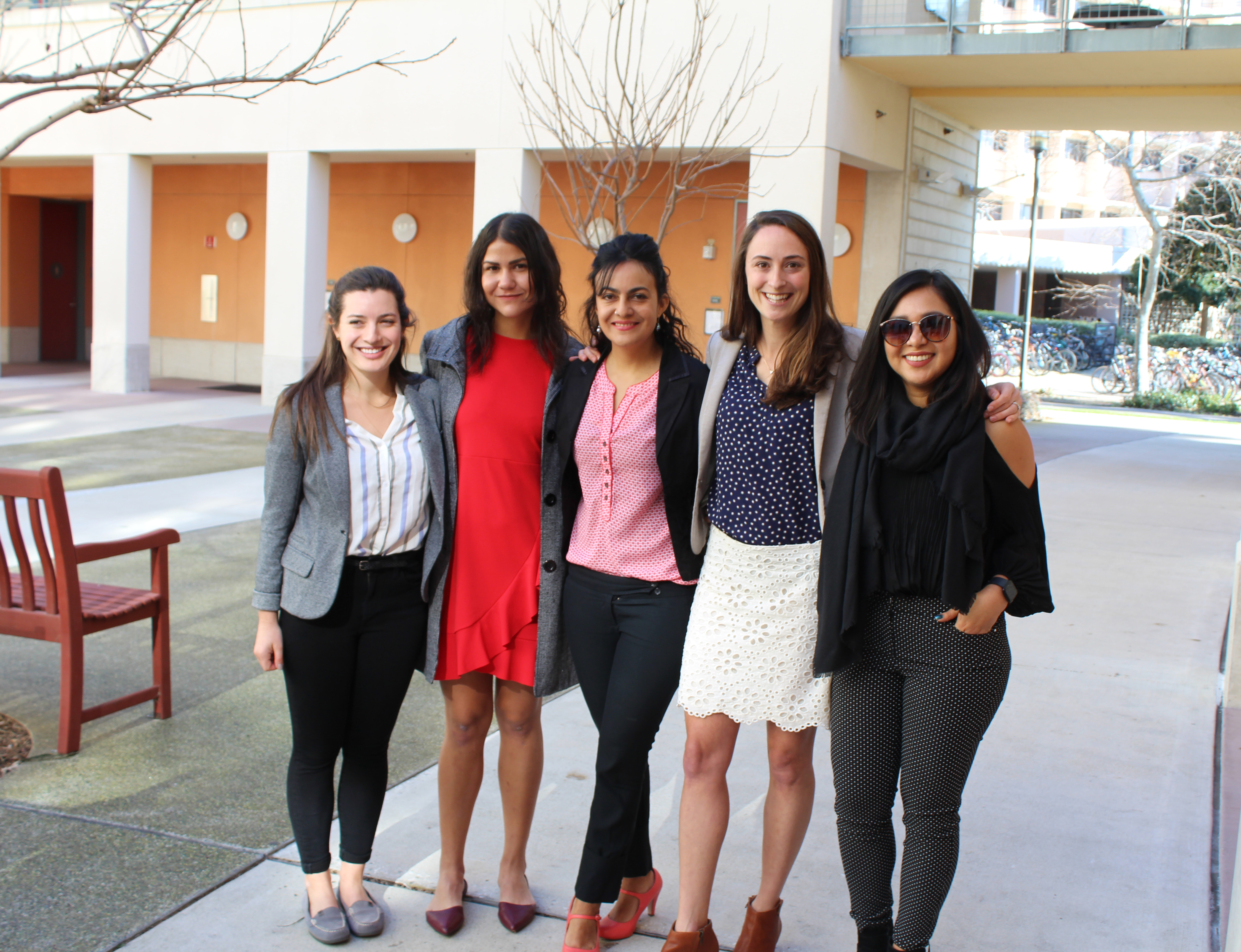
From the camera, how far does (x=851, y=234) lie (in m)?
15.6

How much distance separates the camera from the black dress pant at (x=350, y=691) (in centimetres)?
307

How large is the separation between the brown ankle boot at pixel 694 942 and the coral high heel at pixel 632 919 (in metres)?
0.17

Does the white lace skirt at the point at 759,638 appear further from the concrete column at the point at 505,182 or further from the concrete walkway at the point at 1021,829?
the concrete column at the point at 505,182

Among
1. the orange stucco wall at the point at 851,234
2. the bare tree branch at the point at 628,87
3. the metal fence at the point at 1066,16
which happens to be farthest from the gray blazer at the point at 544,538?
the orange stucco wall at the point at 851,234

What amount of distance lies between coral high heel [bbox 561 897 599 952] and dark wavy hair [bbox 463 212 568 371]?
1400 mm

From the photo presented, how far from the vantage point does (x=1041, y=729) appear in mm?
4887

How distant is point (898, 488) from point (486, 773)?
7.50 ft

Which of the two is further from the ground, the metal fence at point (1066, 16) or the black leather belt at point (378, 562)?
the metal fence at point (1066, 16)

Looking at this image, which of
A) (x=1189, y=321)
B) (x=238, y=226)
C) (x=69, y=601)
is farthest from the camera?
(x=1189, y=321)

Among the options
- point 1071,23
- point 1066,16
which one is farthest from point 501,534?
point 1071,23

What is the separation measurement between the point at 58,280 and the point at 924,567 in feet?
77.6

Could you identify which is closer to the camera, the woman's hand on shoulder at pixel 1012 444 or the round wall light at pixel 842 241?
the woman's hand on shoulder at pixel 1012 444

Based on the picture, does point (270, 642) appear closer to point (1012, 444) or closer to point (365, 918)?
point (365, 918)

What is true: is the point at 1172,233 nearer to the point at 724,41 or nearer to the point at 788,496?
the point at 724,41
